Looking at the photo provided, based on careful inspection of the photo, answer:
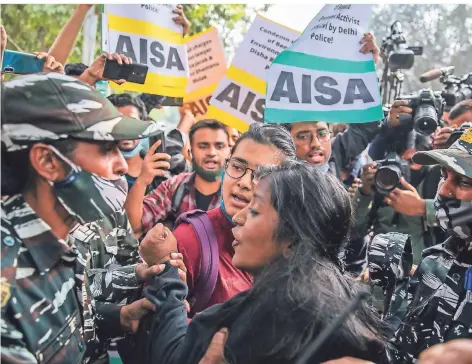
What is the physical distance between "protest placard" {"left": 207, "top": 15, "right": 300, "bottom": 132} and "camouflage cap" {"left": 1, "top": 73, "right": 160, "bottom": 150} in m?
2.57

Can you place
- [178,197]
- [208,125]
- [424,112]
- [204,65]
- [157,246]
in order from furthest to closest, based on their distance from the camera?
1. [204,65]
2. [208,125]
3. [424,112]
4. [178,197]
5. [157,246]

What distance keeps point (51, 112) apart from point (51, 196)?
235mm

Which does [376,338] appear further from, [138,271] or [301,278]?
[138,271]

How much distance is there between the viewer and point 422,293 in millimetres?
2324

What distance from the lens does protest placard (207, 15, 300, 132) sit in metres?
4.23

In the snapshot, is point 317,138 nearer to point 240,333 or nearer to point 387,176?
point 387,176

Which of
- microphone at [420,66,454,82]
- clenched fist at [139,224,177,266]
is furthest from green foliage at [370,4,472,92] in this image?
clenched fist at [139,224,177,266]

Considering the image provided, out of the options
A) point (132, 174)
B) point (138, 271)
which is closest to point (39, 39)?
point (132, 174)

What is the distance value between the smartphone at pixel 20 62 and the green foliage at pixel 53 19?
7.46 m

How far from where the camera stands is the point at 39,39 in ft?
41.8

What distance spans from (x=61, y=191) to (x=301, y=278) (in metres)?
0.71

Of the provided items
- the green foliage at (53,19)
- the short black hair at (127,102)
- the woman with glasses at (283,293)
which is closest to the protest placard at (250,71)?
the short black hair at (127,102)

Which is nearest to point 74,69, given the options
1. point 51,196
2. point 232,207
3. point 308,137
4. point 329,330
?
point 308,137

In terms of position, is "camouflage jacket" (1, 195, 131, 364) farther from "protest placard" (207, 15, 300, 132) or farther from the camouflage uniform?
"protest placard" (207, 15, 300, 132)
